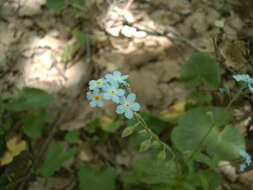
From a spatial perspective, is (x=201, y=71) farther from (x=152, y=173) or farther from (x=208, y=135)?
(x=152, y=173)

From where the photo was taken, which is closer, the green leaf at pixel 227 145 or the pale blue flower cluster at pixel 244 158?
the pale blue flower cluster at pixel 244 158

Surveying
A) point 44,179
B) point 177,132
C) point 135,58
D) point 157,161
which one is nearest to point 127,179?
point 157,161

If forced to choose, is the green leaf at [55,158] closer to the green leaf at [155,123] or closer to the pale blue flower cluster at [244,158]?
the green leaf at [155,123]

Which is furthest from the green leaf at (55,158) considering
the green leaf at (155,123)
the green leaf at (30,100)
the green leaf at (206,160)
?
the green leaf at (206,160)

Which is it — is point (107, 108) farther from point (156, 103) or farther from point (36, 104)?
point (36, 104)

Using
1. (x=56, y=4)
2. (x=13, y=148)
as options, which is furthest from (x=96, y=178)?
(x=56, y=4)

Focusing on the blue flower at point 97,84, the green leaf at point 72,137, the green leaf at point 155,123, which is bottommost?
the green leaf at point 72,137
